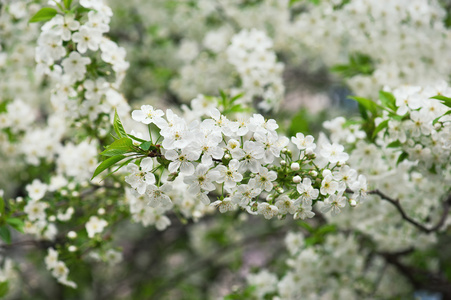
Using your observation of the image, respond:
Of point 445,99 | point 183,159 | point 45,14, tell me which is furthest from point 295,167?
point 45,14

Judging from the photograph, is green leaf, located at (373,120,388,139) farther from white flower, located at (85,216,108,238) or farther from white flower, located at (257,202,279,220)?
white flower, located at (85,216,108,238)

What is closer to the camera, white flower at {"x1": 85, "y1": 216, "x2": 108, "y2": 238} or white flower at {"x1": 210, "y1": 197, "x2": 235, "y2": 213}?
white flower at {"x1": 210, "y1": 197, "x2": 235, "y2": 213}

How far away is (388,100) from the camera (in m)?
2.56

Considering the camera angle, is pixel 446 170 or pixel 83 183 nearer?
pixel 446 170

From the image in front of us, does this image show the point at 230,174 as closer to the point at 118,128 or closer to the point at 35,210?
the point at 118,128

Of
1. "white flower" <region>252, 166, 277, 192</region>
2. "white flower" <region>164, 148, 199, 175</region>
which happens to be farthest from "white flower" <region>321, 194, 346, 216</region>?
"white flower" <region>164, 148, 199, 175</region>

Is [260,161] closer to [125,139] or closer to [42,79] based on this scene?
[125,139]

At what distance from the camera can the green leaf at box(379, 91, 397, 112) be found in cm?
248

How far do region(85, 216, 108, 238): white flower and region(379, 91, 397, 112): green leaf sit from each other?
1976mm

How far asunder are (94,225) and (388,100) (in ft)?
6.88

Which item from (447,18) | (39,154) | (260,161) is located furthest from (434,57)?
(39,154)

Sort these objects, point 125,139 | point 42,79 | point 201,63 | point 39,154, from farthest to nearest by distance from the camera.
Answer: point 201,63
point 42,79
point 39,154
point 125,139

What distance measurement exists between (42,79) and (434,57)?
405 cm

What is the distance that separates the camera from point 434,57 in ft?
12.5
